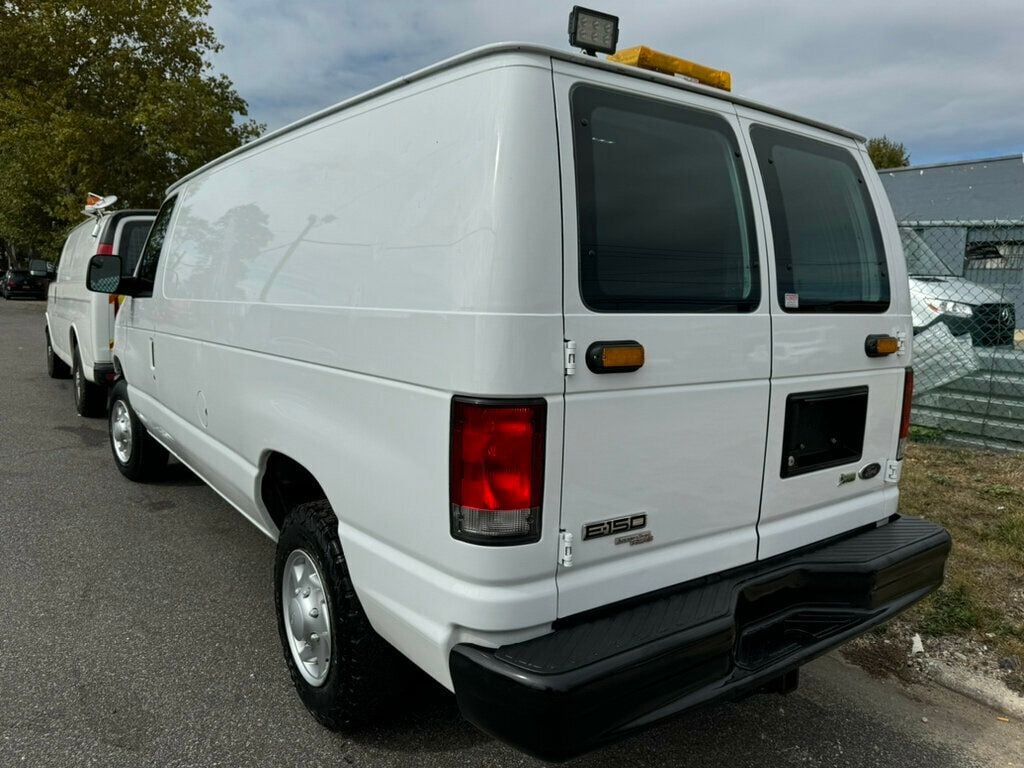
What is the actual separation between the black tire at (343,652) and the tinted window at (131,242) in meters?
5.00

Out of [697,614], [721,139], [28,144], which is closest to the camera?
[697,614]

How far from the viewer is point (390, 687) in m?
2.47

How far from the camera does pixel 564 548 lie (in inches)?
77.8

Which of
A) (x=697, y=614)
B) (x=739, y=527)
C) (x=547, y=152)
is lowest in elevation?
(x=697, y=614)

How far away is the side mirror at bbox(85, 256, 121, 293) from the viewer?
176 inches

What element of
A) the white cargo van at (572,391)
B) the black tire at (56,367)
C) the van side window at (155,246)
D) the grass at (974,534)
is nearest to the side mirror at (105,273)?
the van side window at (155,246)

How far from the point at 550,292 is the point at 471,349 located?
252 millimetres

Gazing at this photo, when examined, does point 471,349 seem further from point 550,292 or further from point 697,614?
point 697,614

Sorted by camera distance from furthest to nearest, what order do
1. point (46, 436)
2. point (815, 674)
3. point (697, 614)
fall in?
1. point (46, 436)
2. point (815, 674)
3. point (697, 614)

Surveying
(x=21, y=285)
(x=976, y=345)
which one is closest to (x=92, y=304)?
(x=976, y=345)

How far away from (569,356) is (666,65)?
1.07 meters

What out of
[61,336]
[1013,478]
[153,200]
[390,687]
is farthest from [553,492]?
[153,200]

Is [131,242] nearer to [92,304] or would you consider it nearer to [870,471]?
[92,304]

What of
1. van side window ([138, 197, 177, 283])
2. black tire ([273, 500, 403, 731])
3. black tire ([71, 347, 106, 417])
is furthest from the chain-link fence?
black tire ([71, 347, 106, 417])
